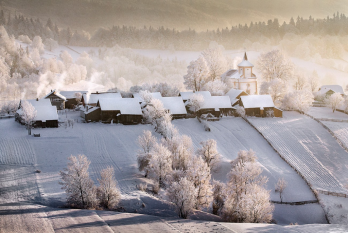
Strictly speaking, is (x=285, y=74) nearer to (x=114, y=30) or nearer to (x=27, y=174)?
(x=27, y=174)

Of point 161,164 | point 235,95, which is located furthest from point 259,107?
point 161,164

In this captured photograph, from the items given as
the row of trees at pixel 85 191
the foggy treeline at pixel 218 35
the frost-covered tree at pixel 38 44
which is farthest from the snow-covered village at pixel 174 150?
the foggy treeline at pixel 218 35

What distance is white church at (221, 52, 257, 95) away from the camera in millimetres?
70375

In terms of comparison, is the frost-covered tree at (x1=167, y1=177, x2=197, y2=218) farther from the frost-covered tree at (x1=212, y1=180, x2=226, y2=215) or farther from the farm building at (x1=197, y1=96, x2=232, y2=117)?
the farm building at (x1=197, y1=96, x2=232, y2=117)

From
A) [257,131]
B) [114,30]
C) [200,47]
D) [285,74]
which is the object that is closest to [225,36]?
[200,47]

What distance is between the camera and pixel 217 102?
60.2 m

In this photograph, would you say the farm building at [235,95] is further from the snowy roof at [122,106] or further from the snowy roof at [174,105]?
the snowy roof at [122,106]

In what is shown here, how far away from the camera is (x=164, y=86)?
6781 cm

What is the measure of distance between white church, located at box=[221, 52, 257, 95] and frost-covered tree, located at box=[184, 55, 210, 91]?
4.81m

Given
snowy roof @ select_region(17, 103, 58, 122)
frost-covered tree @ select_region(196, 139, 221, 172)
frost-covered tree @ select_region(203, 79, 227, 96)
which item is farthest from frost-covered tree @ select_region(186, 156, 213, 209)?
frost-covered tree @ select_region(203, 79, 227, 96)

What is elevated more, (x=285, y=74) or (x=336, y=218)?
(x=285, y=74)

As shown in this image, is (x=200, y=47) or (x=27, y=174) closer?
(x=27, y=174)

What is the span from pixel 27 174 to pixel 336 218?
30192 millimetres

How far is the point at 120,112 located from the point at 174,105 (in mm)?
8782
